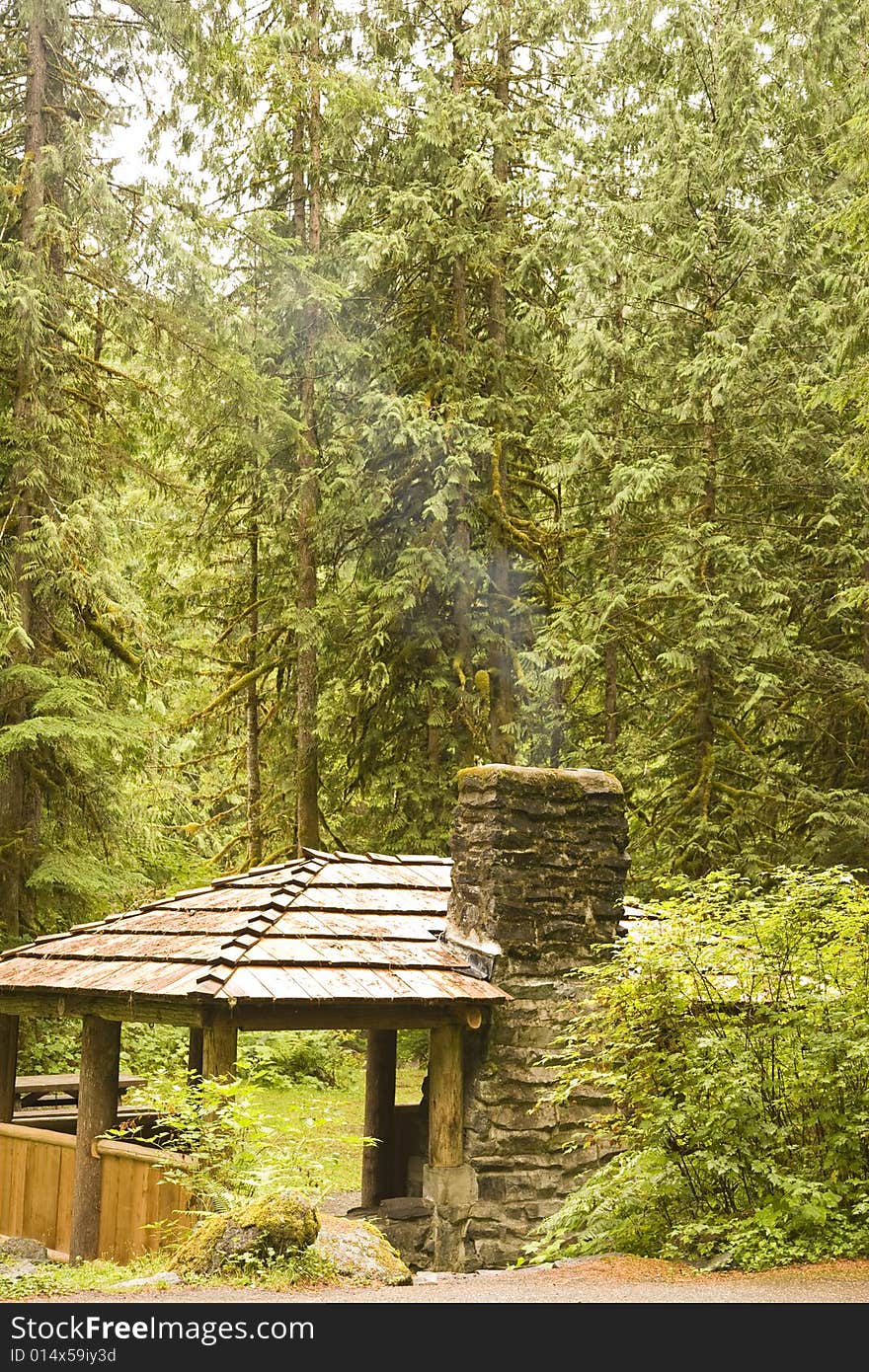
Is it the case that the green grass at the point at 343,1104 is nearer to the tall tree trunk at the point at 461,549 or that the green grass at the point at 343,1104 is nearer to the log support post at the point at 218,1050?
the tall tree trunk at the point at 461,549

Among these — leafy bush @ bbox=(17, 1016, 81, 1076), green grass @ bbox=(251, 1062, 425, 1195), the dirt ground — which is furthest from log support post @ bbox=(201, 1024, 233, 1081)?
leafy bush @ bbox=(17, 1016, 81, 1076)

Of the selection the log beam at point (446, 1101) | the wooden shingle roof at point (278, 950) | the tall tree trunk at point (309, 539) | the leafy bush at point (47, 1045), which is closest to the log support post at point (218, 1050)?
the wooden shingle roof at point (278, 950)

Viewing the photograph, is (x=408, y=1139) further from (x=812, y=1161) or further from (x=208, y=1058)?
(x=812, y=1161)

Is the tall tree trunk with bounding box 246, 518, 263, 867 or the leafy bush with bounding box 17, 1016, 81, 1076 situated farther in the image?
the tall tree trunk with bounding box 246, 518, 263, 867

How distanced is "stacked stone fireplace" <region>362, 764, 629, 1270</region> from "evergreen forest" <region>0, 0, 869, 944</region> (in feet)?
14.9

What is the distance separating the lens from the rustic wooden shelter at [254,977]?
815cm

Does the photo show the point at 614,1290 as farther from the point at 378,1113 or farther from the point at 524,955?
the point at 378,1113

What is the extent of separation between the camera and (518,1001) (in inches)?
358

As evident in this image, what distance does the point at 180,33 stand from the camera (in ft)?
44.1

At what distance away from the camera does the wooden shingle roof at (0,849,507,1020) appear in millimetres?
8180

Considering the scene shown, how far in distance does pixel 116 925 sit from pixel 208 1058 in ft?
8.04

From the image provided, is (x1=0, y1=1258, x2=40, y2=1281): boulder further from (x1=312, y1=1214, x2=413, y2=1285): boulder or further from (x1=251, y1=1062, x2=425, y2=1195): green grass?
(x1=251, y1=1062, x2=425, y2=1195): green grass

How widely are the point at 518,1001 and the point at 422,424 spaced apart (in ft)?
30.9
